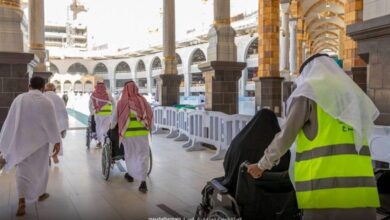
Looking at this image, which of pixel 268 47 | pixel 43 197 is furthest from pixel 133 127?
pixel 268 47

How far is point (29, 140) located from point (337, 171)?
3.41 metres

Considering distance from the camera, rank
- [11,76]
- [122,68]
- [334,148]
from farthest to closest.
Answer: [122,68], [11,76], [334,148]

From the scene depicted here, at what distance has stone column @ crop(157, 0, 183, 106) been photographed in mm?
13391

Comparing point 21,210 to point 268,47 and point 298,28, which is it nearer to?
point 268,47

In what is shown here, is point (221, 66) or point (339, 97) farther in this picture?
point (221, 66)

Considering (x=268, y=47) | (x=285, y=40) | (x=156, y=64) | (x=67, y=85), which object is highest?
(x=156, y=64)

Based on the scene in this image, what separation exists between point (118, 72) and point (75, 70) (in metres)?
7.49

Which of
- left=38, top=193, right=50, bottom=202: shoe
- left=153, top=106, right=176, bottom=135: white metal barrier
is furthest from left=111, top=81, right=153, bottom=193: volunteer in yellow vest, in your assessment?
left=153, top=106, right=176, bottom=135: white metal barrier

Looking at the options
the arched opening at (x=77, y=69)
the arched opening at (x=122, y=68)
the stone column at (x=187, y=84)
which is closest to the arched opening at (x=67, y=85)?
the arched opening at (x=77, y=69)

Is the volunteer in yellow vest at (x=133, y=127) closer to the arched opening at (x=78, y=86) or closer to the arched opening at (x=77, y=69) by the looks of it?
the arched opening at (x=78, y=86)

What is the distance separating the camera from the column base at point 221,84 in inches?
371

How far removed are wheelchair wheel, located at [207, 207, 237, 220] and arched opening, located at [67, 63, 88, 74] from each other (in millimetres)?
59813

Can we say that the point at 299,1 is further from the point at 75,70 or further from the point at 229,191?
the point at 75,70

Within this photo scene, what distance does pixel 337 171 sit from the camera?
6.95 feet
